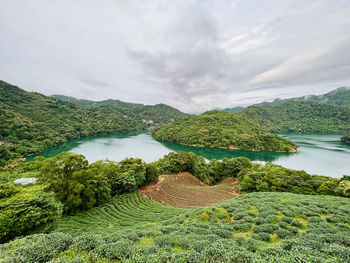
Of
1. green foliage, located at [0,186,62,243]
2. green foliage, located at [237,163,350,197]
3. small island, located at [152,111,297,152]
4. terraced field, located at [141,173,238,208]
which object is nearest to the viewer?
green foliage, located at [0,186,62,243]

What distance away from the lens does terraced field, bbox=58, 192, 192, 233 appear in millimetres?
10902

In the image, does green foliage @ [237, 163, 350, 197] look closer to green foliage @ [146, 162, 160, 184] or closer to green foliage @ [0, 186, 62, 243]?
green foliage @ [146, 162, 160, 184]

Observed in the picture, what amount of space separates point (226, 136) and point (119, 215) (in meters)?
68.4

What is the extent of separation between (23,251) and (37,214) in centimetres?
456

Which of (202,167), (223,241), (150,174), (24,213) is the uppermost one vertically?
(24,213)

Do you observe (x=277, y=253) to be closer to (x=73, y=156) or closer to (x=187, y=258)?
(x=187, y=258)

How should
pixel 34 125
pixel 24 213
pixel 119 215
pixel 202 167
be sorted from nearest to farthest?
pixel 24 213 < pixel 119 215 < pixel 202 167 < pixel 34 125

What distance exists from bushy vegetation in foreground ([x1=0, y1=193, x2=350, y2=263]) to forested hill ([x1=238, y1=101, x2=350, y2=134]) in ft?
431

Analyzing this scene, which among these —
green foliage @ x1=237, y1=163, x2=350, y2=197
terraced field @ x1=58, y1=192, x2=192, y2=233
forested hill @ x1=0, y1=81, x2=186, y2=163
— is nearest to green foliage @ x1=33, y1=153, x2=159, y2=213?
terraced field @ x1=58, y1=192, x2=192, y2=233

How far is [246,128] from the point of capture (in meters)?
84.9

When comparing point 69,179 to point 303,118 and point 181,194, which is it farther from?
point 303,118

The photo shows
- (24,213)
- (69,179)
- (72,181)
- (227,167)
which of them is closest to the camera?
(24,213)

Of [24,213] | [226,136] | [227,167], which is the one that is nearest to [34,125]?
[24,213]

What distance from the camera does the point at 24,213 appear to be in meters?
6.57
